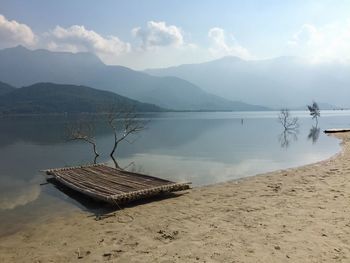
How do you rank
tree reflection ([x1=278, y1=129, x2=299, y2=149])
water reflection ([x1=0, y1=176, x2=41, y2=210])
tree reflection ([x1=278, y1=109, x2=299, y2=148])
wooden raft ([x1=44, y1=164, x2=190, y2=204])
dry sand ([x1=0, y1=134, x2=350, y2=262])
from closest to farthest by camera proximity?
dry sand ([x1=0, y1=134, x2=350, y2=262]), wooden raft ([x1=44, y1=164, x2=190, y2=204]), water reflection ([x1=0, y1=176, x2=41, y2=210]), tree reflection ([x1=278, y1=129, x2=299, y2=149]), tree reflection ([x1=278, y1=109, x2=299, y2=148])

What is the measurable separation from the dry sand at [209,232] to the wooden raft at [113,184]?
940 mm

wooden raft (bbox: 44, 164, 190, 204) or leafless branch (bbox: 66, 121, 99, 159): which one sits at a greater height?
leafless branch (bbox: 66, 121, 99, 159)

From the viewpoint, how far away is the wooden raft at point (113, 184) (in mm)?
18391

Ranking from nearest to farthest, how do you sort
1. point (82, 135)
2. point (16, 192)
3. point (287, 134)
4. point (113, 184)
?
point (113, 184), point (16, 192), point (82, 135), point (287, 134)

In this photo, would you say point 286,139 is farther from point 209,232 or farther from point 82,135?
point 209,232

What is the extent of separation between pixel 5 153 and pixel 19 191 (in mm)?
27024

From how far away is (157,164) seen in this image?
35.4 m

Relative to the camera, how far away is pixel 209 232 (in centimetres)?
1231

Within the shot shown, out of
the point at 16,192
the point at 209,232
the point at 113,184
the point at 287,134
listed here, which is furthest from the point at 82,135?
the point at 287,134

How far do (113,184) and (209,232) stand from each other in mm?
10387

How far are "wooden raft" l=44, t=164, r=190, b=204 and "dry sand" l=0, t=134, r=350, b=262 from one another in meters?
0.94

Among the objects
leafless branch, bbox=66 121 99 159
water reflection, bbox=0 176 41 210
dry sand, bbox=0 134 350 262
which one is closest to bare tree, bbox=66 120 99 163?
leafless branch, bbox=66 121 99 159

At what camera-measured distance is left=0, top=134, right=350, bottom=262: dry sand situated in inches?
406

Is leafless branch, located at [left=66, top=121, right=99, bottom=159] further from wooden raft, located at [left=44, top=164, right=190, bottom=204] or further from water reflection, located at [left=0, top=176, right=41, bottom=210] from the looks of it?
wooden raft, located at [left=44, top=164, right=190, bottom=204]
